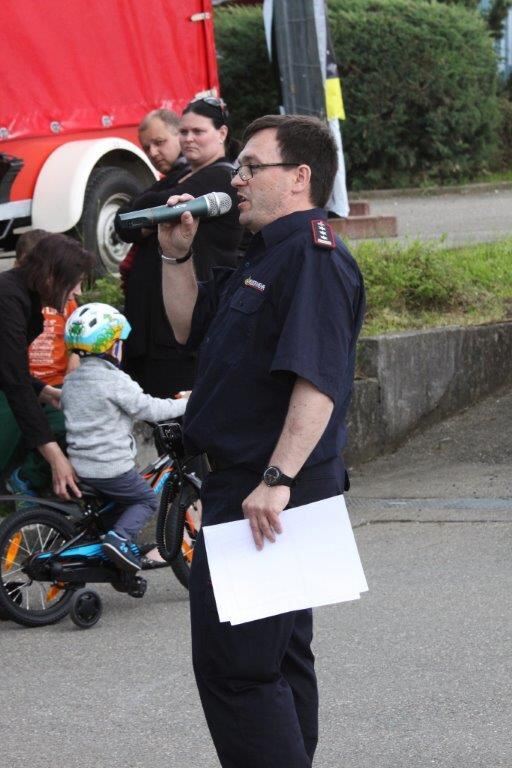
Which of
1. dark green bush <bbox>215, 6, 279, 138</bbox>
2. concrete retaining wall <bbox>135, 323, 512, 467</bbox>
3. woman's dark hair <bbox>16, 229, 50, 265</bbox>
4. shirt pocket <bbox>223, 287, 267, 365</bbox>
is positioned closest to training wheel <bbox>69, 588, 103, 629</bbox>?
woman's dark hair <bbox>16, 229, 50, 265</bbox>

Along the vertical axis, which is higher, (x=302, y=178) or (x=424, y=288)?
(x=302, y=178)

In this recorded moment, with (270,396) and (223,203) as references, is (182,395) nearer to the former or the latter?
(223,203)

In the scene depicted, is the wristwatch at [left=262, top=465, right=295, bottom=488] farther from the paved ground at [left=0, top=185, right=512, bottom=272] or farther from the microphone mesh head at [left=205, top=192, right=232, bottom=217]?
the paved ground at [left=0, top=185, right=512, bottom=272]

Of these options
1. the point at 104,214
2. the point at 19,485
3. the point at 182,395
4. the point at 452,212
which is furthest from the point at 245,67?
the point at 182,395

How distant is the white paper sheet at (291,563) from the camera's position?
3375 millimetres

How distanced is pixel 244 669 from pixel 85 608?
2.38 metres

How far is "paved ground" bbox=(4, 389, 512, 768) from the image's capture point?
14.3 feet

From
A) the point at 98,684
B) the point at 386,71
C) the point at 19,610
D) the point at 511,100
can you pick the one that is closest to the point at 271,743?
the point at 98,684

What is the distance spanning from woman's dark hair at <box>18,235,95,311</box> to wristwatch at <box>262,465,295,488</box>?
299cm

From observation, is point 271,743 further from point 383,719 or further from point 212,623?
point 383,719

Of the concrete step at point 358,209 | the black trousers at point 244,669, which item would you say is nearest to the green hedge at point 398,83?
the concrete step at point 358,209

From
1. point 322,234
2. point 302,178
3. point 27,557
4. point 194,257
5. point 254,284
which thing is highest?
point 302,178

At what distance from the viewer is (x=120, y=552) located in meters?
5.69

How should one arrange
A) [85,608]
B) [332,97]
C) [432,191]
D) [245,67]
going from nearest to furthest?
[85,608] → [332,97] → [432,191] → [245,67]
